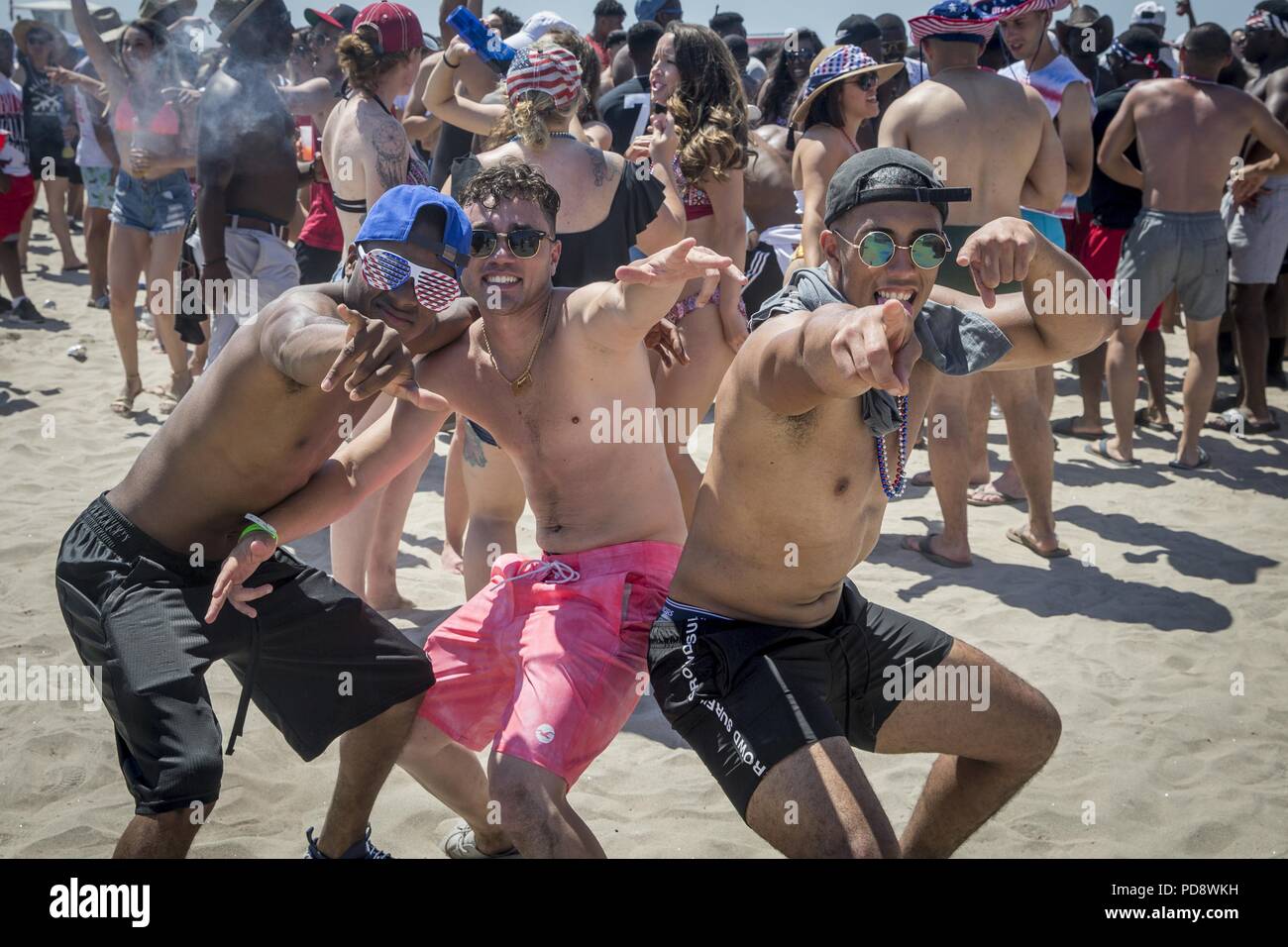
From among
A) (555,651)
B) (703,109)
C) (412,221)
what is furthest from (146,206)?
(555,651)

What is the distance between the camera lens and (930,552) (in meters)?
5.30

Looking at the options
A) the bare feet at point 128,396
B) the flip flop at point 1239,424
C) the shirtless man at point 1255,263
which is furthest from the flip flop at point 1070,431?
the bare feet at point 128,396

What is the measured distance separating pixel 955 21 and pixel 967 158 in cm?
61

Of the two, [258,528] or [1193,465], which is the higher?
[258,528]

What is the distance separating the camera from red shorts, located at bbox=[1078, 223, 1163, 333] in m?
7.30

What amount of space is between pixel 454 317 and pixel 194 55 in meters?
4.97

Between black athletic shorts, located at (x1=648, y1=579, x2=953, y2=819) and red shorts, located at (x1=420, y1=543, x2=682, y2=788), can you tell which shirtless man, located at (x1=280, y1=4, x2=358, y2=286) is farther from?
black athletic shorts, located at (x1=648, y1=579, x2=953, y2=819)

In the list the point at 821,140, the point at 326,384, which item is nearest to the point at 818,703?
the point at 326,384

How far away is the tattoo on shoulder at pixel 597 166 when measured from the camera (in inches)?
178

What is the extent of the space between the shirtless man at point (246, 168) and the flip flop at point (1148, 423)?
5.32 m

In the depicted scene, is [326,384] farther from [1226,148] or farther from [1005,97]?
[1226,148]

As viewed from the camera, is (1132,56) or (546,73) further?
(1132,56)
